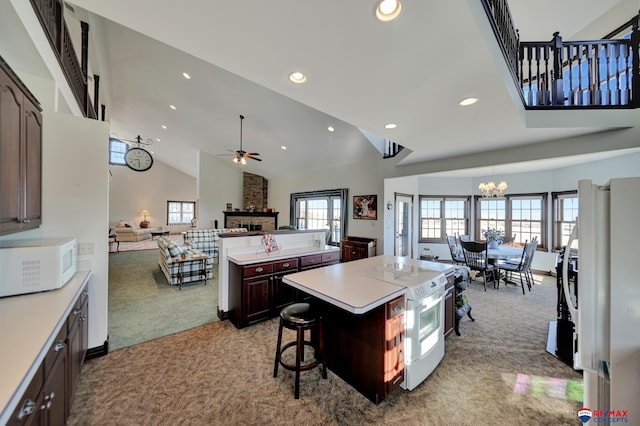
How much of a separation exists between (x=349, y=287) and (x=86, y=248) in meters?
2.57

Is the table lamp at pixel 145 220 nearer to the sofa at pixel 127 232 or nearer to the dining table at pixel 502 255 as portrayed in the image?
the sofa at pixel 127 232

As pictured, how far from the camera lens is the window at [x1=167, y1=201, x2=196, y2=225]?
40.6ft

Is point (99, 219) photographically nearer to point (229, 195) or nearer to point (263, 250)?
point (263, 250)

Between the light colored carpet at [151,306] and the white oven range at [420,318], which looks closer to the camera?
the white oven range at [420,318]

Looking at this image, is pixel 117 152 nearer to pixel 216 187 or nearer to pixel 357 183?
pixel 216 187

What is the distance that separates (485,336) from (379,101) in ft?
10.0

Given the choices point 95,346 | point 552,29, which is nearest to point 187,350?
point 95,346

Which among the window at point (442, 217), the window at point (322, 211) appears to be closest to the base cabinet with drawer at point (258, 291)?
the window at point (322, 211)

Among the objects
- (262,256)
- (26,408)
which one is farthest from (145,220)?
(26,408)

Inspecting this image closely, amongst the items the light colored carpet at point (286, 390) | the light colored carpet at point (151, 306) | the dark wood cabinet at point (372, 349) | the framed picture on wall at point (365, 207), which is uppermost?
the framed picture on wall at point (365, 207)

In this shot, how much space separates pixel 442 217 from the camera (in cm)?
734

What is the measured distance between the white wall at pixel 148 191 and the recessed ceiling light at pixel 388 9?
44.2 feet

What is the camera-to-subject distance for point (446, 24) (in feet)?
4.79

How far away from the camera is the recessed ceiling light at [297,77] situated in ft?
6.61
